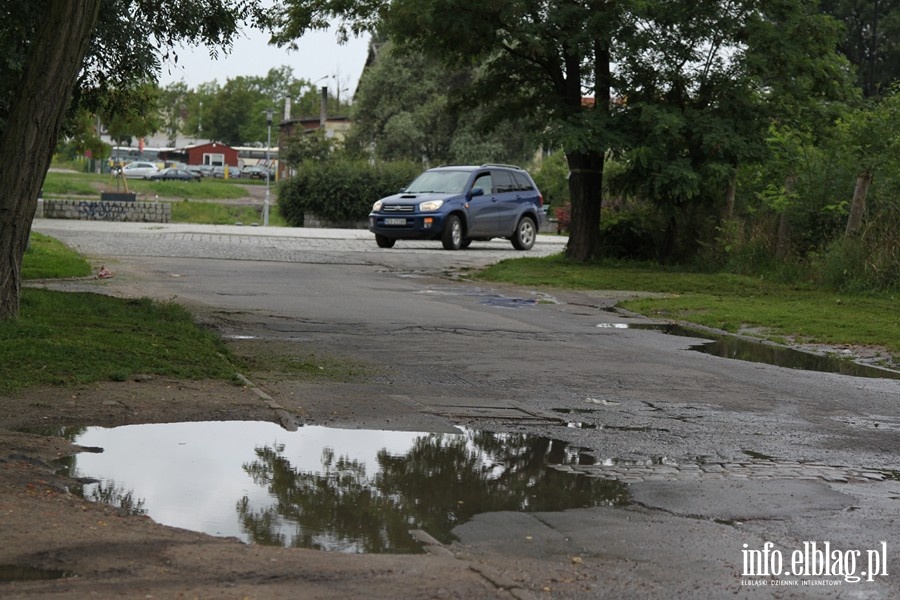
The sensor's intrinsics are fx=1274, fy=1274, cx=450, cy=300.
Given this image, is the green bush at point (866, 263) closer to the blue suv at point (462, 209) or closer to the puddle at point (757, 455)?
the blue suv at point (462, 209)

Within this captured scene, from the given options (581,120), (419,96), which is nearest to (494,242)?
(581,120)

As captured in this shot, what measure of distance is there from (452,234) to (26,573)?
83.2 feet

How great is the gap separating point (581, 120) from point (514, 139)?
41106 mm

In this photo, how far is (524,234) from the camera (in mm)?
31547

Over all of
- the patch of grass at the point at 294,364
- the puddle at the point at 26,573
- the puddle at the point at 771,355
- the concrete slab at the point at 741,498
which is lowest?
the patch of grass at the point at 294,364

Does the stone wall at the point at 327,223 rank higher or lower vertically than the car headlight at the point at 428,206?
lower

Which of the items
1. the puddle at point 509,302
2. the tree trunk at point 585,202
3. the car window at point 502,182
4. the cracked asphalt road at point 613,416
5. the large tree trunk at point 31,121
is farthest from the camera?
the car window at point 502,182

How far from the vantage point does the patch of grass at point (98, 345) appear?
8906 millimetres

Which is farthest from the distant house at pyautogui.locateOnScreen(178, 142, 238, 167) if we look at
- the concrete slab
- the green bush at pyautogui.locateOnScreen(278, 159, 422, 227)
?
the concrete slab

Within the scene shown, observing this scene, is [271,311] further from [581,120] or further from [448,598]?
[448,598]

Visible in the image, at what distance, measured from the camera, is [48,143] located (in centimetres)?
1077

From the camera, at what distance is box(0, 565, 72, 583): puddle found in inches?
183

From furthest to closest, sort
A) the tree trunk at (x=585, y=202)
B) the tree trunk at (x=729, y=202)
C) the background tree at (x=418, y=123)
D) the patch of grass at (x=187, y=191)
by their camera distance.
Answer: the patch of grass at (x=187, y=191) < the background tree at (x=418, y=123) < the tree trunk at (x=585, y=202) < the tree trunk at (x=729, y=202)

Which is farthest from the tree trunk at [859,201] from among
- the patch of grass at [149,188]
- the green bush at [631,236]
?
the patch of grass at [149,188]
